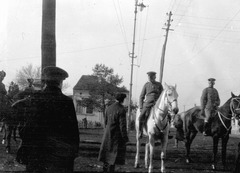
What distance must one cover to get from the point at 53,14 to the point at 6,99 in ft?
14.5

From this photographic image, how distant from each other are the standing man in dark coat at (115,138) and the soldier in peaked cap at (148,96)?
2.34 m

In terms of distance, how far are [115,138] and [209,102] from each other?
4.97 metres

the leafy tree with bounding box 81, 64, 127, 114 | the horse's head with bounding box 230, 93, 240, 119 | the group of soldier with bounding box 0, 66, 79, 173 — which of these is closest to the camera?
the group of soldier with bounding box 0, 66, 79, 173

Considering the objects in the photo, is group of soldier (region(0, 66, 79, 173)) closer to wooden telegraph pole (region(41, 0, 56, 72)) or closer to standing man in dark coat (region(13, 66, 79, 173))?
standing man in dark coat (region(13, 66, 79, 173))

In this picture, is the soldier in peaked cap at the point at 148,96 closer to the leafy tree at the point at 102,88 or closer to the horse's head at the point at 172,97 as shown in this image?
the horse's head at the point at 172,97

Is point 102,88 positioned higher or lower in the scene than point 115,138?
higher

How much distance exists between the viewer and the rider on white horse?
1078 cm

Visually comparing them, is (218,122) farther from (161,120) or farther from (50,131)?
(50,131)

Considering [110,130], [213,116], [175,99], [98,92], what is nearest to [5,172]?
[110,130]

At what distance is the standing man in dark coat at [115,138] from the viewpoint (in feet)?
27.4

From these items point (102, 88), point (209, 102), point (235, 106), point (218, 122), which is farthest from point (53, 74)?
point (102, 88)

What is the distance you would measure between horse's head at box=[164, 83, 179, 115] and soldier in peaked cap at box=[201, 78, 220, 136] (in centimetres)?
274

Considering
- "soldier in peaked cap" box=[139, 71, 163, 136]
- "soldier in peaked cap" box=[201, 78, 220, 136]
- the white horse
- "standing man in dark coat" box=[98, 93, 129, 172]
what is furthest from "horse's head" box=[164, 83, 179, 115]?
→ "soldier in peaked cap" box=[201, 78, 220, 136]

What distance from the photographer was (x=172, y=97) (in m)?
9.45
